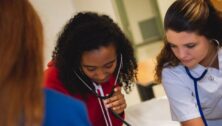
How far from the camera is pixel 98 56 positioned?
4.14ft

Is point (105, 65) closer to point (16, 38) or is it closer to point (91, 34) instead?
point (91, 34)

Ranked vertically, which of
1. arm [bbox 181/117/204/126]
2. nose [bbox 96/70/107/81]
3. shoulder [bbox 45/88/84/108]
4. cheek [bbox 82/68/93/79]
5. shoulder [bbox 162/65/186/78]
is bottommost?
arm [bbox 181/117/204/126]

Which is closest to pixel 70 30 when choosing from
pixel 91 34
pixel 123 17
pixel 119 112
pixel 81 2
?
pixel 91 34

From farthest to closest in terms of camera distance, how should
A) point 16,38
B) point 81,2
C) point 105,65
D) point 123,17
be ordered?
point 123,17
point 81,2
point 105,65
point 16,38

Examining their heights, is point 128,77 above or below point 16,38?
below

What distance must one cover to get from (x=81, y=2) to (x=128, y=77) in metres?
1.32

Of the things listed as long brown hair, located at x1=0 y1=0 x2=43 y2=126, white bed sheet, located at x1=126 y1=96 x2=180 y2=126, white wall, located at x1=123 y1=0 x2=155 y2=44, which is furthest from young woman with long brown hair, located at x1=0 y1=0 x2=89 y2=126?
white wall, located at x1=123 y1=0 x2=155 y2=44

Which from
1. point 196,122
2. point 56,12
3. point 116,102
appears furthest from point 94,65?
point 56,12

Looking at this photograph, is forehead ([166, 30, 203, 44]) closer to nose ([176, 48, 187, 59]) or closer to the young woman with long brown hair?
nose ([176, 48, 187, 59])

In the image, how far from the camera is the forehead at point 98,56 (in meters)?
1.26

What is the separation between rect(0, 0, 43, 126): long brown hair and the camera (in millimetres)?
610

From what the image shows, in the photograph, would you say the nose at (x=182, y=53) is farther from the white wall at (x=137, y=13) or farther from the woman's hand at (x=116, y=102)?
the white wall at (x=137, y=13)

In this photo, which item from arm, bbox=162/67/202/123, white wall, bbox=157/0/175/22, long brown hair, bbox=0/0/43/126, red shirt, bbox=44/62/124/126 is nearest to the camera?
long brown hair, bbox=0/0/43/126

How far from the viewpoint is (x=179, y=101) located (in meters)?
1.32
